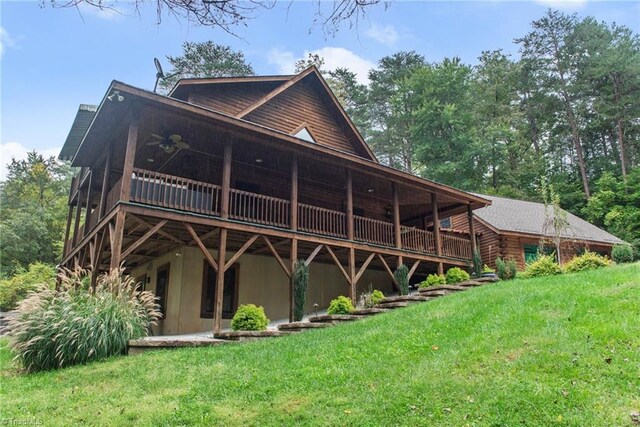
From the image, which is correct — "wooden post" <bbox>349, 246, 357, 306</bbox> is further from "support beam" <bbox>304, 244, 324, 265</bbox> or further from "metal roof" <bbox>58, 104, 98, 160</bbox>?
"metal roof" <bbox>58, 104, 98, 160</bbox>

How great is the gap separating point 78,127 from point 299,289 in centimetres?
931

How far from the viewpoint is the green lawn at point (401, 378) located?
4492mm

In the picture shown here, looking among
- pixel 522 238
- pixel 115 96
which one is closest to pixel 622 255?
pixel 522 238

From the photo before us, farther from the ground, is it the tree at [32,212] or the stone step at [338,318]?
the tree at [32,212]

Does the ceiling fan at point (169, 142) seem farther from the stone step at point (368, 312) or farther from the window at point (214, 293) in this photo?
the stone step at point (368, 312)

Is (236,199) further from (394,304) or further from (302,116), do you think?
(302,116)

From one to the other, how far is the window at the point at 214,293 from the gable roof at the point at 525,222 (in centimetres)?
1260

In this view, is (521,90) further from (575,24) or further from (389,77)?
(389,77)

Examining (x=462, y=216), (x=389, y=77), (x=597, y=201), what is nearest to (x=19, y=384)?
(x=462, y=216)

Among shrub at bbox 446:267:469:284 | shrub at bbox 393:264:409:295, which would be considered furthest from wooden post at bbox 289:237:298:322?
shrub at bbox 446:267:469:284

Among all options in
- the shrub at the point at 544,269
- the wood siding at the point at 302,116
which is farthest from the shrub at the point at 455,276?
the wood siding at the point at 302,116

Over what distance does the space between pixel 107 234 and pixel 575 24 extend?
3647 centimetres

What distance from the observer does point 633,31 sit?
32.5 meters

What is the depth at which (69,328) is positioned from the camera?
7648mm
